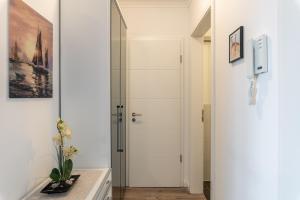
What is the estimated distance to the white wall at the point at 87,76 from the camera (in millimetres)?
2283

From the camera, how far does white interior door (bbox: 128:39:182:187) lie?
→ 12.3 feet

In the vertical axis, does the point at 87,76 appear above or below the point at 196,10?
below

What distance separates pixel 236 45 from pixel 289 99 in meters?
0.67

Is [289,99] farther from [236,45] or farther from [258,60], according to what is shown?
[236,45]

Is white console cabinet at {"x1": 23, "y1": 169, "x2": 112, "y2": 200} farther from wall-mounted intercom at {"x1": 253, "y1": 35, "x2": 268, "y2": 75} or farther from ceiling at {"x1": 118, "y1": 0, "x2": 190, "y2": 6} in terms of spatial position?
ceiling at {"x1": 118, "y1": 0, "x2": 190, "y2": 6}

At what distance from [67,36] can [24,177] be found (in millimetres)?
1223

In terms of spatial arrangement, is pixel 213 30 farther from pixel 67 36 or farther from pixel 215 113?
pixel 67 36

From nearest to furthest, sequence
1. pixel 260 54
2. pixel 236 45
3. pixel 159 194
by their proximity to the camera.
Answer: pixel 260 54 → pixel 236 45 → pixel 159 194

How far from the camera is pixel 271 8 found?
48.0 inches

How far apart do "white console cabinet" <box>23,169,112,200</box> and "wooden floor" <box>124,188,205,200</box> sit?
53.9 inches

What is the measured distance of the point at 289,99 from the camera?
3.67 feet

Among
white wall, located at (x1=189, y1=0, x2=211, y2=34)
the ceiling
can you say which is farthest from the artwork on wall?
the ceiling

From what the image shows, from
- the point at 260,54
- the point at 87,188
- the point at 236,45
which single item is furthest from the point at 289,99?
the point at 87,188

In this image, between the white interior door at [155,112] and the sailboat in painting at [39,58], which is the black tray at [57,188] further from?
the white interior door at [155,112]
